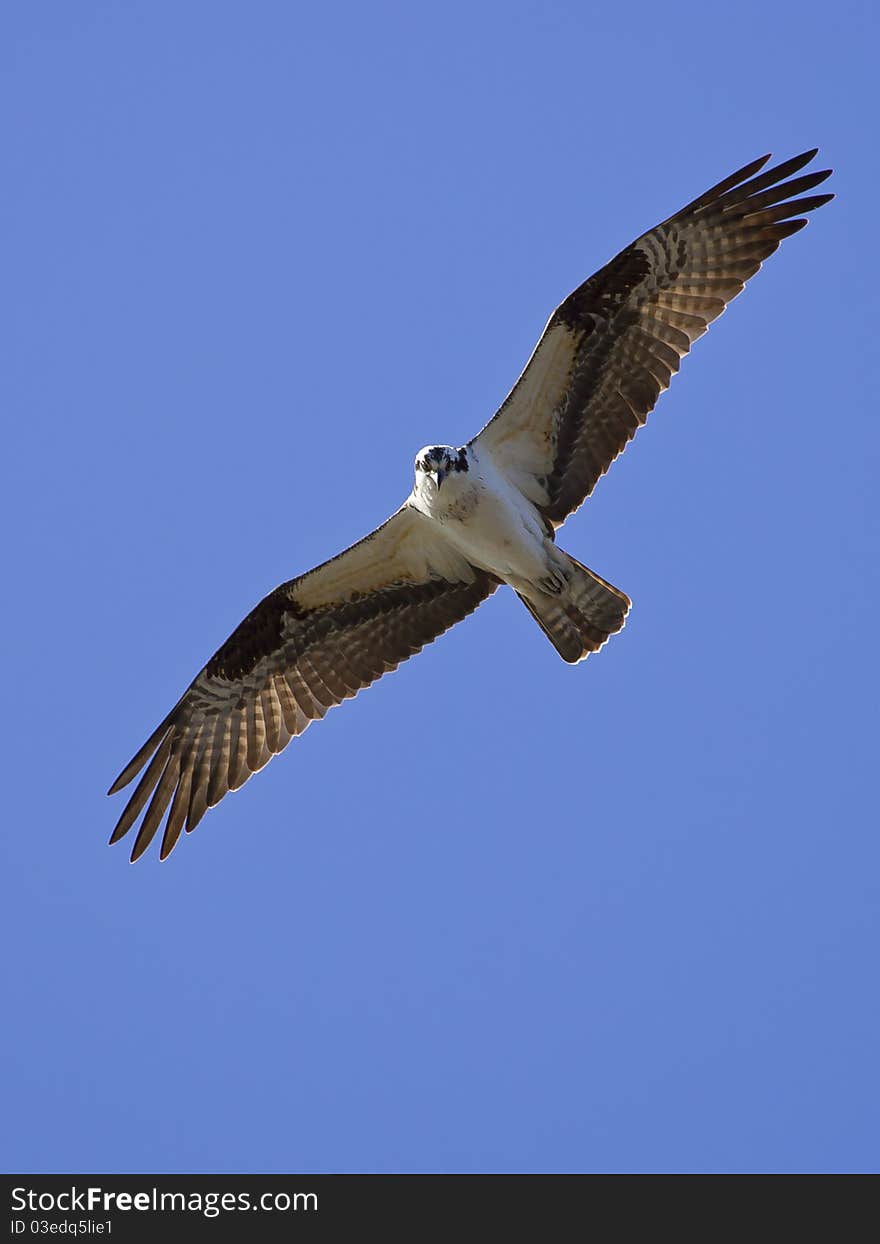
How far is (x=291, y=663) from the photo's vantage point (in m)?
12.7

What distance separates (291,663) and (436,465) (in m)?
2.42

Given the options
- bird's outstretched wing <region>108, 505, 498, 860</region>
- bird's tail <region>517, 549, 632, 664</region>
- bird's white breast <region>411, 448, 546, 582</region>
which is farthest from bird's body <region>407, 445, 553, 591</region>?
bird's outstretched wing <region>108, 505, 498, 860</region>

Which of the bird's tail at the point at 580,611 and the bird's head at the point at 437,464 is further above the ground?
the bird's head at the point at 437,464

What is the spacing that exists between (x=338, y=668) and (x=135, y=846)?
6.57 feet

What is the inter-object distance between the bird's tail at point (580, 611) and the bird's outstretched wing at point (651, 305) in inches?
39.0

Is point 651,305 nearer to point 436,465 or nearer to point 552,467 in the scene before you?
point 552,467

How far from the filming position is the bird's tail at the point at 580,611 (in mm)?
11625

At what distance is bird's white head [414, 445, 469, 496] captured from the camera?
11.1m
